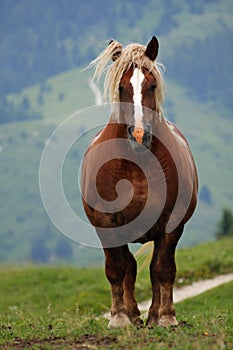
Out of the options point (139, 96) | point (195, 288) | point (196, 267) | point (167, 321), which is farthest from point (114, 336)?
point (196, 267)

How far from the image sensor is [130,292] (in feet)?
41.0

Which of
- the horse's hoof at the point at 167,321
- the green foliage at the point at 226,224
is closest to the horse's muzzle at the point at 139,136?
the horse's hoof at the point at 167,321

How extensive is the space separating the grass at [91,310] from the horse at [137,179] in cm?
98

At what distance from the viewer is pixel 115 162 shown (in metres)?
10.9

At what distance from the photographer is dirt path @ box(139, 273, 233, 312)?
2383 cm

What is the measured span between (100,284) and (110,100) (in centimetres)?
1674

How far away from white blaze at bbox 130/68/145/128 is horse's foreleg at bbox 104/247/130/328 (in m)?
2.38

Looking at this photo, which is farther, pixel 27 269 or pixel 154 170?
pixel 27 269

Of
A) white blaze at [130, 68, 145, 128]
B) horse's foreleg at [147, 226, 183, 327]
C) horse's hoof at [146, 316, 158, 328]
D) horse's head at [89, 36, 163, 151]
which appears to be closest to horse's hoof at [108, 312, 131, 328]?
horse's hoof at [146, 316, 158, 328]

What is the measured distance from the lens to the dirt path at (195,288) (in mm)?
23831

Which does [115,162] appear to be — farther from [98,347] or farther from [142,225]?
[98,347]

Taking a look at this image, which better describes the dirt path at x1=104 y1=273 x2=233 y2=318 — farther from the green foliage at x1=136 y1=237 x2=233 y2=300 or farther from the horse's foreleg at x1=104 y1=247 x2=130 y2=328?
the horse's foreleg at x1=104 y1=247 x2=130 y2=328

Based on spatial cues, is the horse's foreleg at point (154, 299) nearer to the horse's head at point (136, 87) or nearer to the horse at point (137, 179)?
the horse at point (137, 179)

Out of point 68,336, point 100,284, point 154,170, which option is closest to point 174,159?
point 154,170
